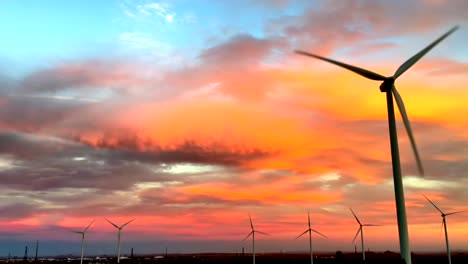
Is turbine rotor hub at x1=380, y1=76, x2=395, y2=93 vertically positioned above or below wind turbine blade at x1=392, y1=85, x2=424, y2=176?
above

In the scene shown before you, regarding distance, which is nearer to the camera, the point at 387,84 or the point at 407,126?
the point at 407,126

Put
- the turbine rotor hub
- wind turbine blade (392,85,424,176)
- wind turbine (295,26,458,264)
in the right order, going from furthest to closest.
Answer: the turbine rotor hub
wind turbine (295,26,458,264)
wind turbine blade (392,85,424,176)

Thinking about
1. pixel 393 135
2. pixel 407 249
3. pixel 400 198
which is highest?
pixel 393 135

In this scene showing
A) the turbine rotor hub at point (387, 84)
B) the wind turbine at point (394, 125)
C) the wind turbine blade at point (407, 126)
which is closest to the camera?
the wind turbine blade at point (407, 126)

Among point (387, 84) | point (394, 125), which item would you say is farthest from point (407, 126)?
point (387, 84)

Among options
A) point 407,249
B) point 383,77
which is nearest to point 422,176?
point 407,249

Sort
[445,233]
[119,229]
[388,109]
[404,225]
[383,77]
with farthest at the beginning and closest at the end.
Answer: [119,229], [445,233], [383,77], [388,109], [404,225]

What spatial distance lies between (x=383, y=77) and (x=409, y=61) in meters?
4.27

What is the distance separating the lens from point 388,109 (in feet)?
143

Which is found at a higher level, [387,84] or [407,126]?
[387,84]

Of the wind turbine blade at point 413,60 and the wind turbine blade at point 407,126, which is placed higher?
the wind turbine blade at point 413,60

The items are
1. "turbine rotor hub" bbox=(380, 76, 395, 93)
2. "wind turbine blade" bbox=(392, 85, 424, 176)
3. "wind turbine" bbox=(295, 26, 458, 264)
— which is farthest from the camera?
"turbine rotor hub" bbox=(380, 76, 395, 93)

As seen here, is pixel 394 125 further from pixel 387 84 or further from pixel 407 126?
pixel 387 84

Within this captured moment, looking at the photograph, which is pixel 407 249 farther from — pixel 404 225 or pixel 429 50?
pixel 429 50
